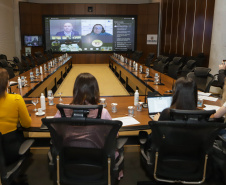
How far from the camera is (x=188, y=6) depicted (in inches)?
334

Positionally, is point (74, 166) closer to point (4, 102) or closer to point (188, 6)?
point (4, 102)

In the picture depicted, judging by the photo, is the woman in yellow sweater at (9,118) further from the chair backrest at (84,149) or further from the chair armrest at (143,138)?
the chair armrest at (143,138)

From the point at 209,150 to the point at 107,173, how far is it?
0.70m

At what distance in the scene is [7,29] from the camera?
1046 cm

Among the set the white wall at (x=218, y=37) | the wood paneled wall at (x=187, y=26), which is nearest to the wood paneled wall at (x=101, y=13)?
the wood paneled wall at (x=187, y=26)

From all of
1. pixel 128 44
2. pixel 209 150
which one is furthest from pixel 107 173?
pixel 128 44

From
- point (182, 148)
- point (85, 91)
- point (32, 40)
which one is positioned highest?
point (32, 40)

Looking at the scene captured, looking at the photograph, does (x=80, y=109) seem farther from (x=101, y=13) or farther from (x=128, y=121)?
(x=101, y=13)

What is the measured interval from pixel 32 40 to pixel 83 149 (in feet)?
38.4

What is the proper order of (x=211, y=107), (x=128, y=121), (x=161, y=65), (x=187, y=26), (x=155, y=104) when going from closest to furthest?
(x=128, y=121) < (x=155, y=104) < (x=211, y=107) < (x=161, y=65) < (x=187, y=26)

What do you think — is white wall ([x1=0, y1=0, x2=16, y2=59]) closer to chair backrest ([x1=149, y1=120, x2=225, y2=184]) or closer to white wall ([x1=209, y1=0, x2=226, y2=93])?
white wall ([x1=209, y1=0, x2=226, y2=93])

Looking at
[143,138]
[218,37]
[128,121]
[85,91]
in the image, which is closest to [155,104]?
[128,121]

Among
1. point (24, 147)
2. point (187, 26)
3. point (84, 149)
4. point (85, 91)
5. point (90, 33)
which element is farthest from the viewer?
point (90, 33)

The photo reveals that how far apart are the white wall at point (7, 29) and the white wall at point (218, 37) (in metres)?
8.33
